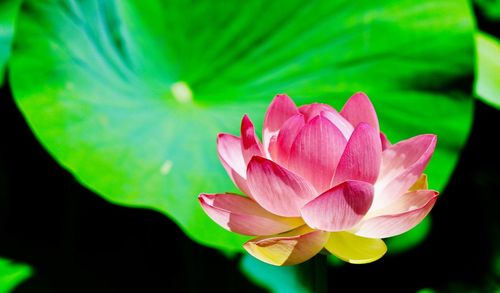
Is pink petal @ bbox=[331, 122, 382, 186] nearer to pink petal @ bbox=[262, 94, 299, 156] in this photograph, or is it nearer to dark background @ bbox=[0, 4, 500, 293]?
pink petal @ bbox=[262, 94, 299, 156]

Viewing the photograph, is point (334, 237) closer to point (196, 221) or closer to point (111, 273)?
point (196, 221)

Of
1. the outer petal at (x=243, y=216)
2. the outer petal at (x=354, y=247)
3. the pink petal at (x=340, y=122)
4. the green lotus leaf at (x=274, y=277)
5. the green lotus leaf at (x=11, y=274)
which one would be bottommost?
the green lotus leaf at (x=274, y=277)

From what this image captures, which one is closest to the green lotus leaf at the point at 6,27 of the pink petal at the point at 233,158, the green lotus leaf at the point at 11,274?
the green lotus leaf at the point at 11,274

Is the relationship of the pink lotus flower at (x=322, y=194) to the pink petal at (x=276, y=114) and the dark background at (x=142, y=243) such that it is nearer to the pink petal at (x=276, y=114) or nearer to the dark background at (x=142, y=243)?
the pink petal at (x=276, y=114)

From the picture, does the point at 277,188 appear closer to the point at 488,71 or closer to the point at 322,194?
the point at 322,194

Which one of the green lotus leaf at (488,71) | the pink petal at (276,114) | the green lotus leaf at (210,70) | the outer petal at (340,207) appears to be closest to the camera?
the outer petal at (340,207)

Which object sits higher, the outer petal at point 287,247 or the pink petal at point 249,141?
the pink petal at point 249,141
